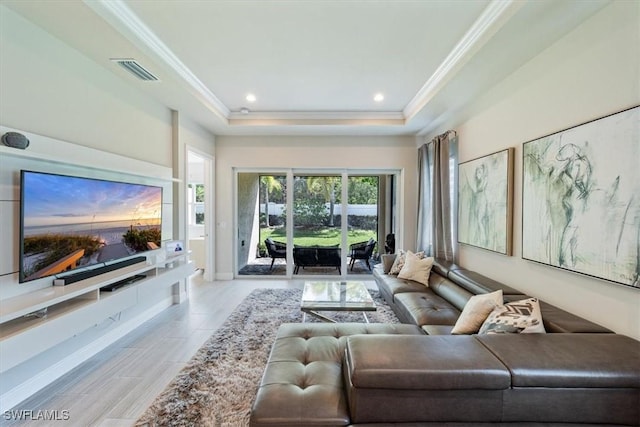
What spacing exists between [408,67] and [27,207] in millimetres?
3626

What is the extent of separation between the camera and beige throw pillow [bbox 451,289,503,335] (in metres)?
2.16

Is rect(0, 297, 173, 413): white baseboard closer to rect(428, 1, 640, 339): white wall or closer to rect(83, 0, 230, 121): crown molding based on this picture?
rect(83, 0, 230, 121): crown molding

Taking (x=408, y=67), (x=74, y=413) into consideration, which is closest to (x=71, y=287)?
(x=74, y=413)

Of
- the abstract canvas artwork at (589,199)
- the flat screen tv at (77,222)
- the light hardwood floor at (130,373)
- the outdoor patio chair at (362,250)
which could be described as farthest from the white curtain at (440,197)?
the flat screen tv at (77,222)

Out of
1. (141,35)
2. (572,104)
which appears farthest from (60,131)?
(572,104)

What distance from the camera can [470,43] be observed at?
2.60 m

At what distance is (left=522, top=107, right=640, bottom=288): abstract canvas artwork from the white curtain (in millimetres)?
1461

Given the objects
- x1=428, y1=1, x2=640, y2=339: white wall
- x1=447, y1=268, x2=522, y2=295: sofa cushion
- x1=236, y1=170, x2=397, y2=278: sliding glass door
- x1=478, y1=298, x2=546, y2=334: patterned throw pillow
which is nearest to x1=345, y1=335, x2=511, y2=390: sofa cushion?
x1=478, y1=298, x2=546, y2=334: patterned throw pillow

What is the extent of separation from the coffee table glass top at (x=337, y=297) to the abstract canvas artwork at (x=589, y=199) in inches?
63.7

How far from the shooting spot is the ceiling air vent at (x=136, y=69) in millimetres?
2740

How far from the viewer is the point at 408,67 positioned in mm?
3234

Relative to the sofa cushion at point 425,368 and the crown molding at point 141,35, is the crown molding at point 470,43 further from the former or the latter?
the crown molding at point 141,35

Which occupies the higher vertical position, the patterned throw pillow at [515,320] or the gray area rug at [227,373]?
the patterned throw pillow at [515,320]

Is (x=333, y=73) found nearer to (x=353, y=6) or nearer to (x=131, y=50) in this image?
(x=353, y=6)
